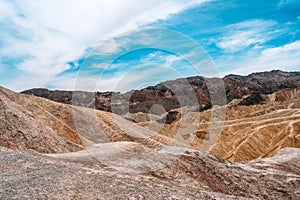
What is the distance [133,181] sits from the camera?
1511cm

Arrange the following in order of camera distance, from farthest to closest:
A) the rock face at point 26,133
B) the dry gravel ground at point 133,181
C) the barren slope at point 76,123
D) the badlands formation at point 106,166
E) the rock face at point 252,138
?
the rock face at point 252,138 → the barren slope at point 76,123 → the rock face at point 26,133 → the badlands formation at point 106,166 → the dry gravel ground at point 133,181

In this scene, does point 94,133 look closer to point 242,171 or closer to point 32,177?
point 242,171

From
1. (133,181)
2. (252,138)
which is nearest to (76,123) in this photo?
(133,181)

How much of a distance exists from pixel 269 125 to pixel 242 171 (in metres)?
80.9

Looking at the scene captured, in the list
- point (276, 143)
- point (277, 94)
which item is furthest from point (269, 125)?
point (277, 94)

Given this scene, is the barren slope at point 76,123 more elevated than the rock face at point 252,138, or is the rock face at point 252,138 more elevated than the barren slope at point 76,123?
the barren slope at point 76,123

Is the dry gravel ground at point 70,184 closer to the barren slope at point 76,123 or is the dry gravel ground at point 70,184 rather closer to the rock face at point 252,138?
the barren slope at point 76,123

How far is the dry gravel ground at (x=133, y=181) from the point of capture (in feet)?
43.2

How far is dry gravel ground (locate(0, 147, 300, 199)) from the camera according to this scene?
43.2ft

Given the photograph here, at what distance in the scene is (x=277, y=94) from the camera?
199 m

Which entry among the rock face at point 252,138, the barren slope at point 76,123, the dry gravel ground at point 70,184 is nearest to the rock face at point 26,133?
the barren slope at point 76,123

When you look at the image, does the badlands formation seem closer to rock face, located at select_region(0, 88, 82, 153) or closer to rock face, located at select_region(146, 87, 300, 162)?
rock face, located at select_region(0, 88, 82, 153)

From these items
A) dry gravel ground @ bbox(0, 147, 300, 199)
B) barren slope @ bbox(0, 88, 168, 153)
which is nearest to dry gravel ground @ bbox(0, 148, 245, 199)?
dry gravel ground @ bbox(0, 147, 300, 199)

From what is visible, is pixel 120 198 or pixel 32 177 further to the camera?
pixel 32 177
